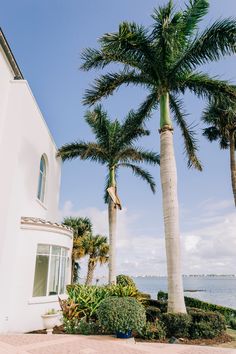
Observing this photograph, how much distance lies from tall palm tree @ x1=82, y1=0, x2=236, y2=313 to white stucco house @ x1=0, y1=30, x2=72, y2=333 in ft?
10.4

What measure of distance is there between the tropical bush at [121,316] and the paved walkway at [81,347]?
375 millimetres

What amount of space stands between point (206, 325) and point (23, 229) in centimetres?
744

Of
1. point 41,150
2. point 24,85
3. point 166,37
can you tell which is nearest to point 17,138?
point 24,85

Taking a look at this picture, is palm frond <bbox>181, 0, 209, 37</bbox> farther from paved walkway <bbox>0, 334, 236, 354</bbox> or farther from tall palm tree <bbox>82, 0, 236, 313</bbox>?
paved walkway <bbox>0, 334, 236, 354</bbox>

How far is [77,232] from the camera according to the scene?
27.2 m

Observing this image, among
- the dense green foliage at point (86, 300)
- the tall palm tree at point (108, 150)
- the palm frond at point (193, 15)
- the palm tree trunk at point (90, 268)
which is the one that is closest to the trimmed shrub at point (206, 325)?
the dense green foliage at point (86, 300)

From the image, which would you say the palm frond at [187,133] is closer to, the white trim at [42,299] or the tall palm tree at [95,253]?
the white trim at [42,299]

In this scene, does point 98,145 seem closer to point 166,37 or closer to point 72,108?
point 72,108

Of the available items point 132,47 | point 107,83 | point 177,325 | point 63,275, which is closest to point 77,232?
point 63,275

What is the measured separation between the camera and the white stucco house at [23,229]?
10.3m

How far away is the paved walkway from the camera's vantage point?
23.5 feet

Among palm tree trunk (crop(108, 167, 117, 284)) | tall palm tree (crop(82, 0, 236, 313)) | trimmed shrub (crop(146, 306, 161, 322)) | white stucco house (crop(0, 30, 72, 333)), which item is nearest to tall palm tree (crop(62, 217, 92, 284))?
palm tree trunk (crop(108, 167, 117, 284))

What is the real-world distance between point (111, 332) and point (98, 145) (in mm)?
12610

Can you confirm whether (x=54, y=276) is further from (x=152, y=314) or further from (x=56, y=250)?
(x=152, y=314)
